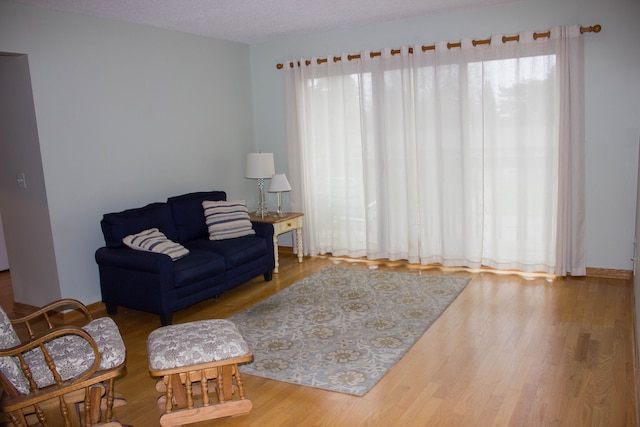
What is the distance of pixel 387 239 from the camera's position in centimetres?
588

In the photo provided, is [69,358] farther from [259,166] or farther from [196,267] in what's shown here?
[259,166]

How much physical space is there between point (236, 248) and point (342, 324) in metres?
1.32

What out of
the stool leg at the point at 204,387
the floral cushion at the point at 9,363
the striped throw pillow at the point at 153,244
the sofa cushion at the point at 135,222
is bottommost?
the stool leg at the point at 204,387

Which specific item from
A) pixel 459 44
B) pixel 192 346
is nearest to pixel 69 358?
pixel 192 346

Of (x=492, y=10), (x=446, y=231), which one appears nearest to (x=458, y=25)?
(x=492, y=10)

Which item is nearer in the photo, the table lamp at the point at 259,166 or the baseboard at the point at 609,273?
the baseboard at the point at 609,273

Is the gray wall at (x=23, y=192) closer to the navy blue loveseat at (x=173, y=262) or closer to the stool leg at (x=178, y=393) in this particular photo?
the navy blue loveseat at (x=173, y=262)

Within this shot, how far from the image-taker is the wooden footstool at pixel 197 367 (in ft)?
8.90

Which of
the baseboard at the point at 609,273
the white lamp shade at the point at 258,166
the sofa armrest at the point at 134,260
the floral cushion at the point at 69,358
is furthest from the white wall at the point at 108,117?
the baseboard at the point at 609,273

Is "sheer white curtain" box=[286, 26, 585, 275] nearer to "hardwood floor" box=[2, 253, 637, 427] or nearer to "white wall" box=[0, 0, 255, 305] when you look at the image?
"hardwood floor" box=[2, 253, 637, 427]

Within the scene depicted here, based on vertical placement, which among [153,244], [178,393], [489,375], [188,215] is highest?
[188,215]

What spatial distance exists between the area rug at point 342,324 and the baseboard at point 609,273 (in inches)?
46.3

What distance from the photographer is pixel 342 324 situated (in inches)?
162

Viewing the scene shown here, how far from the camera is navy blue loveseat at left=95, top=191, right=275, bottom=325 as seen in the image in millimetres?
4180
